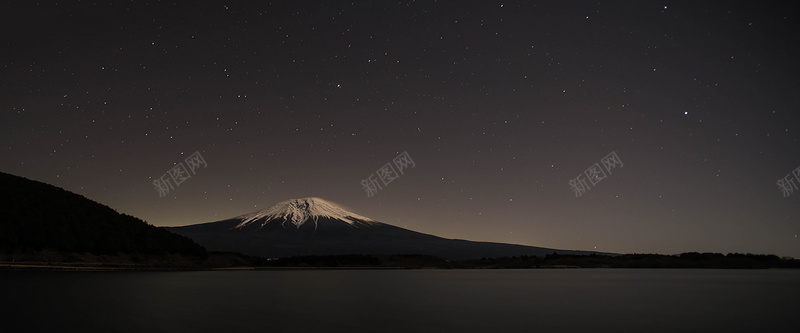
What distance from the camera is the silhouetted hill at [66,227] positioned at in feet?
348

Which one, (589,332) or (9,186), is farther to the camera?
(9,186)

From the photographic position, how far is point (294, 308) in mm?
33062

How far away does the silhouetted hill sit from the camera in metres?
106

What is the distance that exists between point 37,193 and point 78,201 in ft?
35.8

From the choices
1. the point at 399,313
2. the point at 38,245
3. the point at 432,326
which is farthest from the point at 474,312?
the point at 38,245

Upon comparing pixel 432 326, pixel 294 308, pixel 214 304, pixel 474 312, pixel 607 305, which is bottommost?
pixel 607 305

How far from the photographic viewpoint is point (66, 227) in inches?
4609

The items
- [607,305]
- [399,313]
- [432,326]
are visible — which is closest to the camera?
[432,326]

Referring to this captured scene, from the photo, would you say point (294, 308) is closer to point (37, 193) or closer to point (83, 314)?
point (83, 314)

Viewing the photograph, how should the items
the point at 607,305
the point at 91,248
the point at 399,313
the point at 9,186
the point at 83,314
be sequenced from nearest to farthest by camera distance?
the point at 83,314
the point at 399,313
the point at 607,305
the point at 91,248
the point at 9,186

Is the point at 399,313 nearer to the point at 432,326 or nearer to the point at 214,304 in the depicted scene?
the point at 432,326

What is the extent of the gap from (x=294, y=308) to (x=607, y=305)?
2095cm

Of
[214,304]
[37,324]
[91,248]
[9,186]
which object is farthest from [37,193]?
[37,324]

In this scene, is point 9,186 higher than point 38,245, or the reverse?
point 9,186
